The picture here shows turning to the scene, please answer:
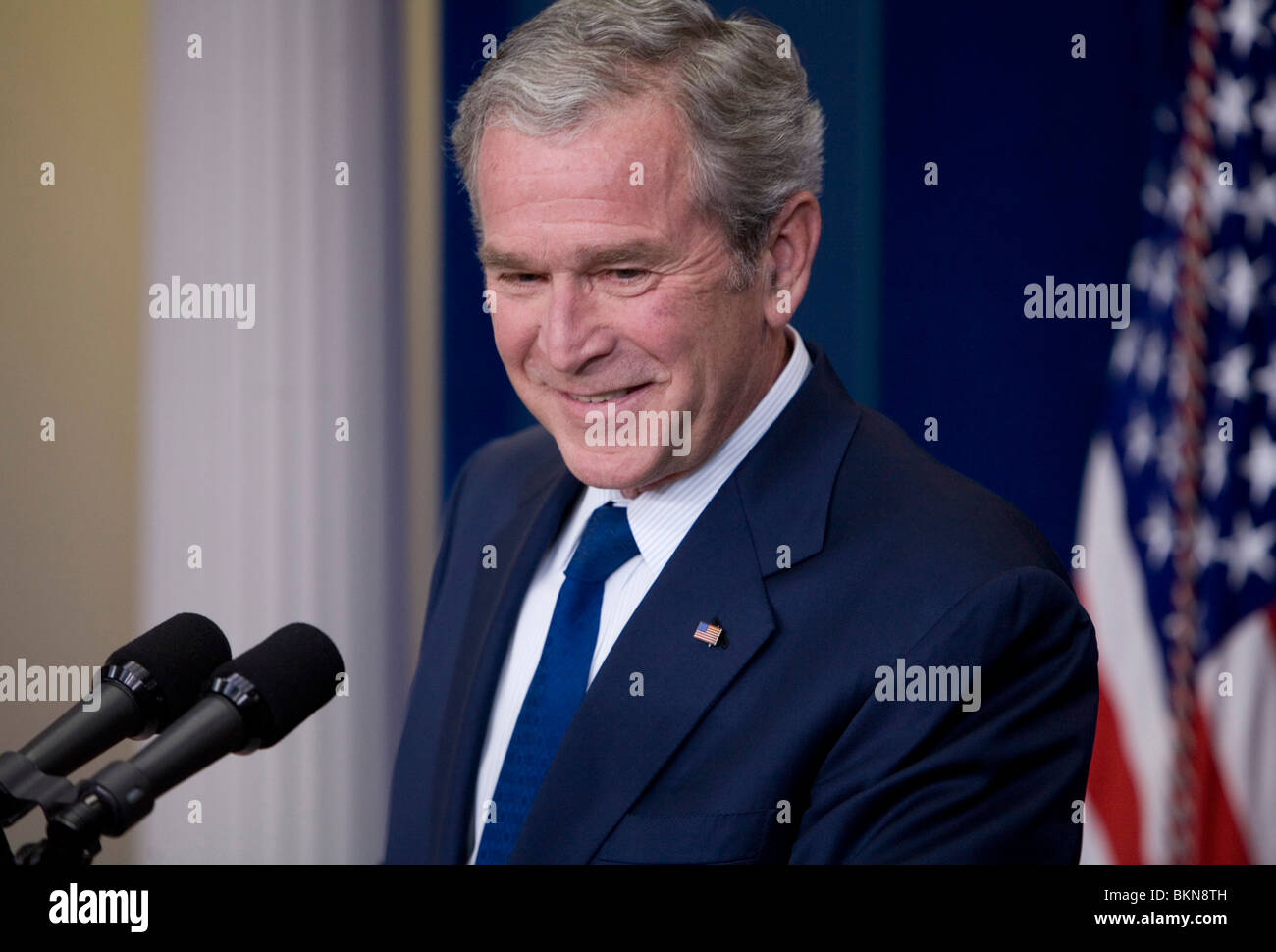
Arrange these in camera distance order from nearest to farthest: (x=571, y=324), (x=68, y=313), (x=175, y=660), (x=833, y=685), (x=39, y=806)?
(x=39, y=806)
(x=175, y=660)
(x=833, y=685)
(x=571, y=324)
(x=68, y=313)

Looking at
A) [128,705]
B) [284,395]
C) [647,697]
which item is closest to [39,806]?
[128,705]

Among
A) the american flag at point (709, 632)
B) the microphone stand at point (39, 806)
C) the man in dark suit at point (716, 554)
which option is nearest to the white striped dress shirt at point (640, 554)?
the man in dark suit at point (716, 554)

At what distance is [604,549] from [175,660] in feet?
2.00

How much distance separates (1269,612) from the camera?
217cm

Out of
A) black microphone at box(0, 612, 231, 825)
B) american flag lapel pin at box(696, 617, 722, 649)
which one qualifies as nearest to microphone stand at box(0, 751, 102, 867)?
black microphone at box(0, 612, 231, 825)

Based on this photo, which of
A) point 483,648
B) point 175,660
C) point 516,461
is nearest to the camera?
point 175,660

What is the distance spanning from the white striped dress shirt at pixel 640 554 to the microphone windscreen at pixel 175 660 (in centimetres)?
52

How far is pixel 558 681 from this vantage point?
1571mm

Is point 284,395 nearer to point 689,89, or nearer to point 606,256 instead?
point 606,256

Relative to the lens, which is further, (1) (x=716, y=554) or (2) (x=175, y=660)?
(1) (x=716, y=554)

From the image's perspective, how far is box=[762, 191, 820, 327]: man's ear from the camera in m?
1.58

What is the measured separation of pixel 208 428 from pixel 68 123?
590mm

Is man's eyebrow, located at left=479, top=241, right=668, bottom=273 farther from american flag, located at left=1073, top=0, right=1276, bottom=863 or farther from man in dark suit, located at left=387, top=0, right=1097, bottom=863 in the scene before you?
american flag, located at left=1073, top=0, right=1276, bottom=863

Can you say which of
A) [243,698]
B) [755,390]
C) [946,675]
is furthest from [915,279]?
[243,698]
